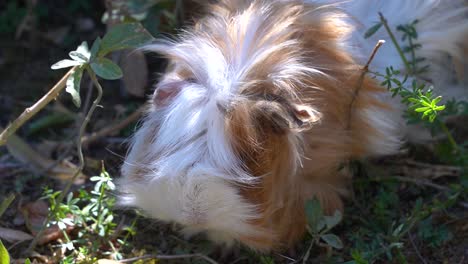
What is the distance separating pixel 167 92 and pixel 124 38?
31 centimetres

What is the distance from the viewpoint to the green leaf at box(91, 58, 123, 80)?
7.50 feet

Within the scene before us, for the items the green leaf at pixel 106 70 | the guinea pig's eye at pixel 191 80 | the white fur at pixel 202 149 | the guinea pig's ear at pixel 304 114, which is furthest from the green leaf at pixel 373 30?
the green leaf at pixel 106 70

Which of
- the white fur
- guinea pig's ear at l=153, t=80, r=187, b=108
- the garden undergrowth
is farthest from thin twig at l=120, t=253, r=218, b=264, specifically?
guinea pig's ear at l=153, t=80, r=187, b=108

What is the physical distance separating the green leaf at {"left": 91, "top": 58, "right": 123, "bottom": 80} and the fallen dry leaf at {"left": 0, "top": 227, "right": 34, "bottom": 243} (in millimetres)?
640

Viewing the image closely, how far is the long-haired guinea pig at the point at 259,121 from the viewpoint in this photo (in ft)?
6.77

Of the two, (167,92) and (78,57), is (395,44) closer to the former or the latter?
(167,92)

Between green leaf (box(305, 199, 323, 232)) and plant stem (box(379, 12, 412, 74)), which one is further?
plant stem (box(379, 12, 412, 74))

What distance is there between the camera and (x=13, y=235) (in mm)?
2527

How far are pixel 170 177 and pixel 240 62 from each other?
1.28ft


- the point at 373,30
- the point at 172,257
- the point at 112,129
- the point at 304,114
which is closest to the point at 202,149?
the point at 304,114

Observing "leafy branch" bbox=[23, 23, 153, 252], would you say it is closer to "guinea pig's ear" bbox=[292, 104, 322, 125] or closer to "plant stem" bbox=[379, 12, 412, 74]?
"guinea pig's ear" bbox=[292, 104, 322, 125]

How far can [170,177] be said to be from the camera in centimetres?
204

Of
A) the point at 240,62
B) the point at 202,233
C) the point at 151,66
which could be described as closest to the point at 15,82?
the point at 151,66

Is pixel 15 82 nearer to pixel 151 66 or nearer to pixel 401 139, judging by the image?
pixel 151 66
